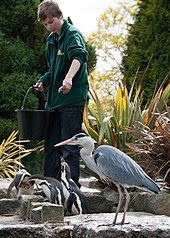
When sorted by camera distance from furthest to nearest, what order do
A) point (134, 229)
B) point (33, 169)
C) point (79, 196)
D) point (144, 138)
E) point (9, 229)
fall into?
point (33, 169), point (144, 138), point (79, 196), point (9, 229), point (134, 229)

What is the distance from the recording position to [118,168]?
12.7 feet

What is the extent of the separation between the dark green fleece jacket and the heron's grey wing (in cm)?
155

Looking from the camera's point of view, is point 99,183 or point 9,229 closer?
point 9,229

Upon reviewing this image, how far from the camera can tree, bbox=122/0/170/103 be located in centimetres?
985

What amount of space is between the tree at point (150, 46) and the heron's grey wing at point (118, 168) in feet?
18.9

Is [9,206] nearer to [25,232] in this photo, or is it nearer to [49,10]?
[25,232]

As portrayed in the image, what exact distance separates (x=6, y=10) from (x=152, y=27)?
2321 mm

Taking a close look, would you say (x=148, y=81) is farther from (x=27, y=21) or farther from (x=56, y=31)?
(x=56, y=31)

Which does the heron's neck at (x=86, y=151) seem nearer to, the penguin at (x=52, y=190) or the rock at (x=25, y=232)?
the rock at (x=25, y=232)

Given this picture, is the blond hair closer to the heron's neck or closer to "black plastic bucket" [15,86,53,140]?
"black plastic bucket" [15,86,53,140]

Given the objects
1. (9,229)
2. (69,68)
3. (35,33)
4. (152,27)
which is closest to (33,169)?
(35,33)

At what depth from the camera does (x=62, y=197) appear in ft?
16.4

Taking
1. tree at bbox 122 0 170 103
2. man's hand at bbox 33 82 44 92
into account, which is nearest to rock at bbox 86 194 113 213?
man's hand at bbox 33 82 44 92

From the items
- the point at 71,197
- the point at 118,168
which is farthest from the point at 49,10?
the point at 118,168
